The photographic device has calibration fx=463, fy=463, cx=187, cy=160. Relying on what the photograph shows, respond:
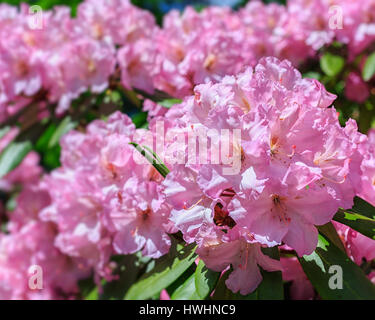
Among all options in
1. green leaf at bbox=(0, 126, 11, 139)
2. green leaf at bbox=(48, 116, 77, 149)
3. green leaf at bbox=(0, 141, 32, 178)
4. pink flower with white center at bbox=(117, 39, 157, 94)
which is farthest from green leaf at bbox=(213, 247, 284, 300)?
green leaf at bbox=(0, 126, 11, 139)

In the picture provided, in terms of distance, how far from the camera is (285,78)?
0.90 meters

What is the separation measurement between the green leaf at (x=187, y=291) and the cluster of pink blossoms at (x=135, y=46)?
67 centimetres

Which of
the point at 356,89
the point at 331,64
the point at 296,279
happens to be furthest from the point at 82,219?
the point at 356,89

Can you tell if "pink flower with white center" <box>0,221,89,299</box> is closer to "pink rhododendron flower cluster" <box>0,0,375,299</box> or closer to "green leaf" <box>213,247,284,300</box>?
"pink rhododendron flower cluster" <box>0,0,375,299</box>

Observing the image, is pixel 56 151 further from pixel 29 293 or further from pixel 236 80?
pixel 236 80

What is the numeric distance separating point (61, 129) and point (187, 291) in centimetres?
101

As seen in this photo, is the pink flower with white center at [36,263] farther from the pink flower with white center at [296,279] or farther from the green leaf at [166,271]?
the pink flower with white center at [296,279]

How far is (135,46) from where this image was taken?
161 centimetres

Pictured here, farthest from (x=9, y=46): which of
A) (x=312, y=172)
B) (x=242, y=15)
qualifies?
(x=312, y=172)

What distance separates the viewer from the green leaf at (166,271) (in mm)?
926

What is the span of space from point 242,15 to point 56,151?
1.25 meters

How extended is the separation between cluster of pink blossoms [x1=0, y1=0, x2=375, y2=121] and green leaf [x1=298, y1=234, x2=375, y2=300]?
0.71m

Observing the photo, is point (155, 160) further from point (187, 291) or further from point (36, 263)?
point (36, 263)
